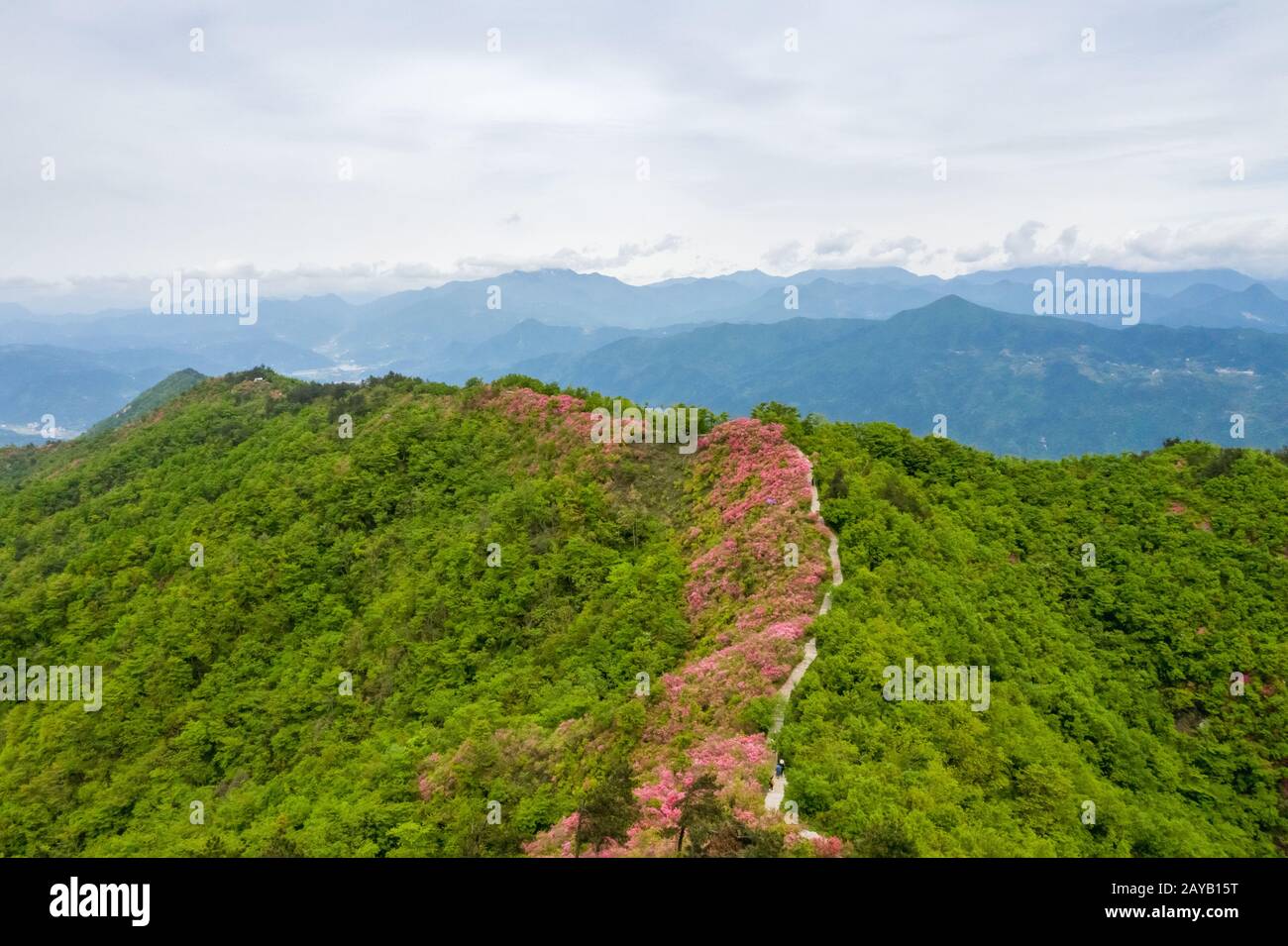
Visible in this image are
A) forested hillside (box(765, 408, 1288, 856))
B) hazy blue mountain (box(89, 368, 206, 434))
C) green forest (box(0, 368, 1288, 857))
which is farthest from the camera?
hazy blue mountain (box(89, 368, 206, 434))

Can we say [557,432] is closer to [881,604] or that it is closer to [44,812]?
[881,604]

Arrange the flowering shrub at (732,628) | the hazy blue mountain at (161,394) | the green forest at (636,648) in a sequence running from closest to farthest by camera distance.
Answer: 1. the flowering shrub at (732,628)
2. the green forest at (636,648)
3. the hazy blue mountain at (161,394)

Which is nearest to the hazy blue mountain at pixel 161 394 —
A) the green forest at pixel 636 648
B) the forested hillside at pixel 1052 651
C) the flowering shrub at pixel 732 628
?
the green forest at pixel 636 648

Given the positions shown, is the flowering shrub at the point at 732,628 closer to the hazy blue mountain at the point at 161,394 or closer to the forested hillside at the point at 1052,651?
the forested hillside at the point at 1052,651

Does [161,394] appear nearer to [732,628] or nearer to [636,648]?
[636,648]

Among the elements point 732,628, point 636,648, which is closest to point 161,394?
point 636,648

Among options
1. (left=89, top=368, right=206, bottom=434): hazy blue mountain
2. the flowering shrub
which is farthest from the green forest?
(left=89, top=368, right=206, bottom=434): hazy blue mountain

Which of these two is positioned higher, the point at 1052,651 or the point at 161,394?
the point at 161,394

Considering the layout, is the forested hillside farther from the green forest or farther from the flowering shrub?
the flowering shrub

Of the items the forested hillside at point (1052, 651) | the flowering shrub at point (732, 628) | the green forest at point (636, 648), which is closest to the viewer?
the flowering shrub at point (732, 628)
